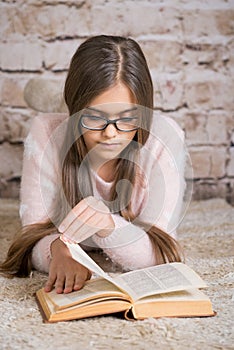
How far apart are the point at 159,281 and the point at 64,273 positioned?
7.5 inches

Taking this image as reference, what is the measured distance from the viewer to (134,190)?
152 centimetres

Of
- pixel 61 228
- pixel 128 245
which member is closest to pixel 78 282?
pixel 61 228

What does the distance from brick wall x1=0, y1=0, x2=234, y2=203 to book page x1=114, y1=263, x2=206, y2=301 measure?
1.16 metres

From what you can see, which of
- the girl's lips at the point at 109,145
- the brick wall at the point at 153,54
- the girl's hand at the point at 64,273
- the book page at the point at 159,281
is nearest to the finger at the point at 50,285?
the girl's hand at the point at 64,273

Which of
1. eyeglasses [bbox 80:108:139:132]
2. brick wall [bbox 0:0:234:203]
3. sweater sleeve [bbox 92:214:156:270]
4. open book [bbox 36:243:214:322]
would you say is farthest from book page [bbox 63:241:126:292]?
brick wall [bbox 0:0:234:203]

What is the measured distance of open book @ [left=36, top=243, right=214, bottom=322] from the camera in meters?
1.10

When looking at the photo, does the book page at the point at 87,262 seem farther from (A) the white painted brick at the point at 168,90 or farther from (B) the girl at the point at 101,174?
(A) the white painted brick at the point at 168,90

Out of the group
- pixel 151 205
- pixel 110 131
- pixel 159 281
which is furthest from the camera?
pixel 151 205

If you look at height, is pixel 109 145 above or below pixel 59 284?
above

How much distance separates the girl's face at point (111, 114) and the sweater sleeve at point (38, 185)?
0.57ft

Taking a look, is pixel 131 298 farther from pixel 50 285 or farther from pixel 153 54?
pixel 153 54

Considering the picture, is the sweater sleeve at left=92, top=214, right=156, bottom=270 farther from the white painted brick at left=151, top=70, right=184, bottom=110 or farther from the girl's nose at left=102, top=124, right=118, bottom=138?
the white painted brick at left=151, top=70, right=184, bottom=110

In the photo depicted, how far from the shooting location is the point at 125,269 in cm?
144

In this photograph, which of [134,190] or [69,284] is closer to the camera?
[69,284]
